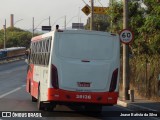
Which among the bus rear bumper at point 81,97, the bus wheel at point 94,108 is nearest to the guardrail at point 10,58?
the bus wheel at point 94,108

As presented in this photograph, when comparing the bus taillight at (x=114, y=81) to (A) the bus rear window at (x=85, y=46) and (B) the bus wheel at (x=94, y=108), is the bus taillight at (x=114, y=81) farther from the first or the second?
(B) the bus wheel at (x=94, y=108)

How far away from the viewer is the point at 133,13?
34.6 meters

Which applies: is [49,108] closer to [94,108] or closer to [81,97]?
[94,108]

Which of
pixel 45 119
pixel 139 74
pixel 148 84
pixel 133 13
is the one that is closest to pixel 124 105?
pixel 148 84

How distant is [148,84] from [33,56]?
20.8 feet

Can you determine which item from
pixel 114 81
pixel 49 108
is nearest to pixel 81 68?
pixel 114 81

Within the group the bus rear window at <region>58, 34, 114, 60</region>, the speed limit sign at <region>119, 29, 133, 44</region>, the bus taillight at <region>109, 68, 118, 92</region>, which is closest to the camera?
the bus rear window at <region>58, 34, 114, 60</region>

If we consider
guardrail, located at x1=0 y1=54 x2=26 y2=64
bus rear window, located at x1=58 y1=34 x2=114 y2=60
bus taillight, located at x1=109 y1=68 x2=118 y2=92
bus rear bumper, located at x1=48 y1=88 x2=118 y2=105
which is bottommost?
guardrail, located at x1=0 y1=54 x2=26 y2=64

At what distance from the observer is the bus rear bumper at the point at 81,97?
17.8m

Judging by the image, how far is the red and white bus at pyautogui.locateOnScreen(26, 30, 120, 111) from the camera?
17875mm

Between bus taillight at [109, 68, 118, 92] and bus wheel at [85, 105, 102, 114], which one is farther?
bus wheel at [85, 105, 102, 114]

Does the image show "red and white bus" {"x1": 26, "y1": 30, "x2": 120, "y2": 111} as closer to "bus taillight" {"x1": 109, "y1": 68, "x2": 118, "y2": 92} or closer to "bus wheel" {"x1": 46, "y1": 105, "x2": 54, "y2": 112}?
"bus taillight" {"x1": 109, "y1": 68, "x2": 118, "y2": 92}

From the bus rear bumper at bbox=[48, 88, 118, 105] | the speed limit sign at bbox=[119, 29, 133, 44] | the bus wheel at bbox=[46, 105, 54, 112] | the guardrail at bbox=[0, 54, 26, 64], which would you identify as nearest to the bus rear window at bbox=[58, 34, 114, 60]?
the bus rear bumper at bbox=[48, 88, 118, 105]

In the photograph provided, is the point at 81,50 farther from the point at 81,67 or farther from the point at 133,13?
the point at 133,13
